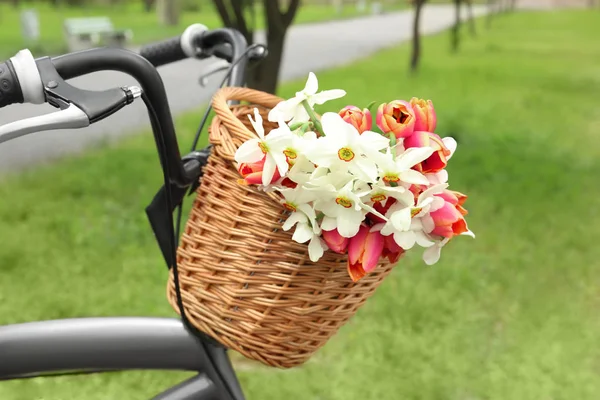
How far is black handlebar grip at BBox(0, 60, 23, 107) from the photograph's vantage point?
937 mm

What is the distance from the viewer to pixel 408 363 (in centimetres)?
289

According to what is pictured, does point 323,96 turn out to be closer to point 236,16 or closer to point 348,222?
point 348,222

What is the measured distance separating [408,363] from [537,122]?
18.0 feet

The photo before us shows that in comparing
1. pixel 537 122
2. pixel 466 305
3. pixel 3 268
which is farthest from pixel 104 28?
pixel 466 305

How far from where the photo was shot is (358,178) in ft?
3.32

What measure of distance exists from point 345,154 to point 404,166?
9 centimetres

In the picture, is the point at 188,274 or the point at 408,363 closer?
the point at 188,274

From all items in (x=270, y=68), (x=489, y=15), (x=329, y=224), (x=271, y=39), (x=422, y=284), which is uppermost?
(x=329, y=224)

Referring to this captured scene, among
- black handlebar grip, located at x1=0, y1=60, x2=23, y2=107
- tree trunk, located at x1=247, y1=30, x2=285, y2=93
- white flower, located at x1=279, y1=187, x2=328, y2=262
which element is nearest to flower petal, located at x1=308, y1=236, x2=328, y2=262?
white flower, located at x1=279, y1=187, x2=328, y2=262

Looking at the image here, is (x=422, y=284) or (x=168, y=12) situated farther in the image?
(x=168, y=12)

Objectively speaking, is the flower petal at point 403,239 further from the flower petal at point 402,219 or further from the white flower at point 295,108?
the white flower at point 295,108

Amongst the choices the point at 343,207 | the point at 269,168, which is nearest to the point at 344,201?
the point at 343,207

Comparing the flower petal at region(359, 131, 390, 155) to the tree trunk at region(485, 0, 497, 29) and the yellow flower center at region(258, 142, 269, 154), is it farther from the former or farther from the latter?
the tree trunk at region(485, 0, 497, 29)

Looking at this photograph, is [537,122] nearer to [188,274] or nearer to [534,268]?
[534,268]
